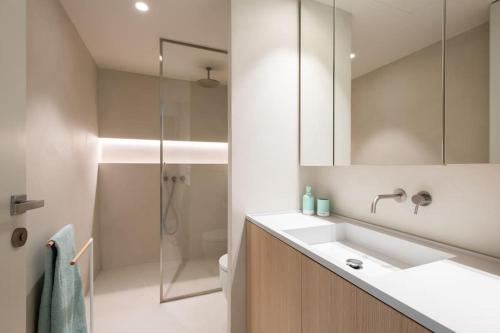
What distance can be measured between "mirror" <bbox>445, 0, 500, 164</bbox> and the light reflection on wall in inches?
67.3

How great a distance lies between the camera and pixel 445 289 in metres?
0.59

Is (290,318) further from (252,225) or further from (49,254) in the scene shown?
(49,254)

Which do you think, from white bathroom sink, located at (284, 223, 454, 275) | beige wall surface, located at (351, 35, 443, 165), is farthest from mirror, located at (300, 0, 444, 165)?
white bathroom sink, located at (284, 223, 454, 275)

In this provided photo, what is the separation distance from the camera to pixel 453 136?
0.79 meters

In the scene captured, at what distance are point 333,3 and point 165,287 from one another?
257 centimetres

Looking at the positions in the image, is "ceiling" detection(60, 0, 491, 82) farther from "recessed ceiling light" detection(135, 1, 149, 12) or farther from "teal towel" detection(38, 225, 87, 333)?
"teal towel" detection(38, 225, 87, 333)

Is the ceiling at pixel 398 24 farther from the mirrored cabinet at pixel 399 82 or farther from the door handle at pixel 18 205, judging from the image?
the door handle at pixel 18 205

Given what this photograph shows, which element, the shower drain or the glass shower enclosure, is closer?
the shower drain

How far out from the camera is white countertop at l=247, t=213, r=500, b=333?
18.2 inches

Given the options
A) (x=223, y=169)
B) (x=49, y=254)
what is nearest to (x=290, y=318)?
(x=49, y=254)

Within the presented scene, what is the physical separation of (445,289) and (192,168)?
195 cm

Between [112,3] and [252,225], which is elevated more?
[112,3]

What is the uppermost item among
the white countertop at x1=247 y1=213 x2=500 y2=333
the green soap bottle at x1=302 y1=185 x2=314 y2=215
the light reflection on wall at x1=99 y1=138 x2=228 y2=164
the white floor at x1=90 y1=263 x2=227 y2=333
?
the light reflection on wall at x1=99 y1=138 x2=228 y2=164

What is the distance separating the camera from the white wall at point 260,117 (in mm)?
1303
